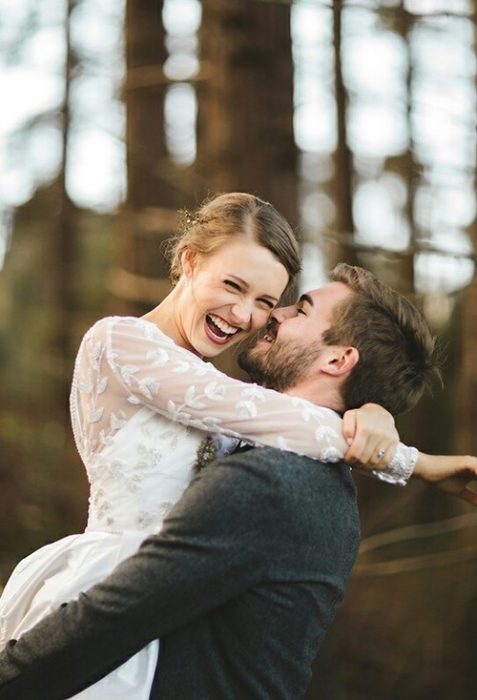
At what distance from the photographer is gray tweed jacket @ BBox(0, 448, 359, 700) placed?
2.04 m

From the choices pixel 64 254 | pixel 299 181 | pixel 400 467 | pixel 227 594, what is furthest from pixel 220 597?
pixel 64 254

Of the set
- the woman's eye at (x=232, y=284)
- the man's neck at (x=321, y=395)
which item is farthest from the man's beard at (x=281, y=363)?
the woman's eye at (x=232, y=284)

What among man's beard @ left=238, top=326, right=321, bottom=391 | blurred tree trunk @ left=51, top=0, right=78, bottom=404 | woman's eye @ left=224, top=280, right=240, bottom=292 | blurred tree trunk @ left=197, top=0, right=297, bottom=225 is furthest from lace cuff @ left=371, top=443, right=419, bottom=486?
blurred tree trunk @ left=51, top=0, right=78, bottom=404

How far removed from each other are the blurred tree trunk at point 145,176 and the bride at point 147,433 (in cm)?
326

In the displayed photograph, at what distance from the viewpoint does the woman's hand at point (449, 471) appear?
2.39 metres

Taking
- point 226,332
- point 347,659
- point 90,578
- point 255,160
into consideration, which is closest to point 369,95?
point 255,160

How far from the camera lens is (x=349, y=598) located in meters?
6.41

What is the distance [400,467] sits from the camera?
235cm

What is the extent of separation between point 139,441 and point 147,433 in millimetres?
25

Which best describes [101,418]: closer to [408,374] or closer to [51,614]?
[51,614]

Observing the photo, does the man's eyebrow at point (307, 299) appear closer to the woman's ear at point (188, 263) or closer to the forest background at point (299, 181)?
the woman's ear at point (188, 263)

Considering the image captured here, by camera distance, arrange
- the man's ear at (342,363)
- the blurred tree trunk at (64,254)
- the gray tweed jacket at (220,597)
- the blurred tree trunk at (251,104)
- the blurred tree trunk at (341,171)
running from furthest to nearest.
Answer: the blurred tree trunk at (64,254), the blurred tree trunk at (341,171), the blurred tree trunk at (251,104), the man's ear at (342,363), the gray tweed jacket at (220,597)

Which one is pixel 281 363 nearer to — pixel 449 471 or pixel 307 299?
pixel 307 299

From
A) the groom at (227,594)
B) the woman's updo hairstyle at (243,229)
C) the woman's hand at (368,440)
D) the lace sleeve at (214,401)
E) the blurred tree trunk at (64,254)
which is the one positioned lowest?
the blurred tree trunk at (64,254)
